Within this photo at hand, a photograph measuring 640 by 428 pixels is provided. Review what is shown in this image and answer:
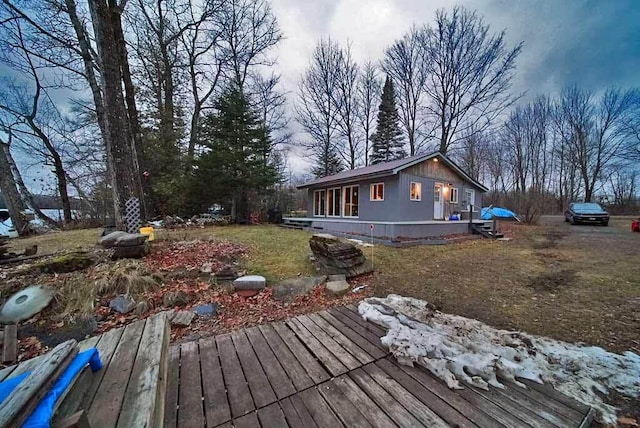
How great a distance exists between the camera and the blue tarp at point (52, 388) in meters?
0.89

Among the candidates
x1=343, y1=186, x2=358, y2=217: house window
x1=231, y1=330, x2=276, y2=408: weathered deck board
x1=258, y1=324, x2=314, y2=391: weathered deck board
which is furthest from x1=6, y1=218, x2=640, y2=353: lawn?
x1=343, y1=186, x2=358, y2=217: house window

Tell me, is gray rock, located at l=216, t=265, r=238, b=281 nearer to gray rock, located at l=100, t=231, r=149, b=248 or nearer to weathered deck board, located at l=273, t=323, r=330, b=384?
gray rock, located at l=100, t=231, r=149, b=248

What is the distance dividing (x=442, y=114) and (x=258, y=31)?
46.8 feet

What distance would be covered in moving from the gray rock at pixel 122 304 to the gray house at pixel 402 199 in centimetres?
729

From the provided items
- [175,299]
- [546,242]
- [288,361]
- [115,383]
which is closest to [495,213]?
[546,242]

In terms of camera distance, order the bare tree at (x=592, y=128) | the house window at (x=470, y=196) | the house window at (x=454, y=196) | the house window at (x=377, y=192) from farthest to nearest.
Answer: the bare tree at (x=592, y=128)
the house window at (x=470, y=196)
the house window at (x=454, y=196)
the house window at (x=377, y=192)

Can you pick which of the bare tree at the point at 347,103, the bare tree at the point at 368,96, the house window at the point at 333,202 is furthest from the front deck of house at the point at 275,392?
the bare tree at the point at 368,96

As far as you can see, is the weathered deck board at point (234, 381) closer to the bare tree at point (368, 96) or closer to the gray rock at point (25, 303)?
the gray rock at point (25, 303)

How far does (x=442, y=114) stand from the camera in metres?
18.3

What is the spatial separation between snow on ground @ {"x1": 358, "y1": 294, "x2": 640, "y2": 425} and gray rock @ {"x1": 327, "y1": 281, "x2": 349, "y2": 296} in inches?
50.6

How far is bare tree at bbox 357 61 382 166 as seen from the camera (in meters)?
21.3

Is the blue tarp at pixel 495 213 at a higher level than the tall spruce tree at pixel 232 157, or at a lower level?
lower

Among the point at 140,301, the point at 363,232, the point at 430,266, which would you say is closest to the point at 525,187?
the point at 363,232

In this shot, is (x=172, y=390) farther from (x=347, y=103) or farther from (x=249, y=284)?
(x=347, y=103)
